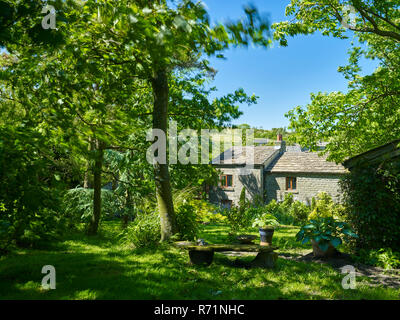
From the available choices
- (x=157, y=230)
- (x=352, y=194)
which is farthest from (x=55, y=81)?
(x=352, y=194)

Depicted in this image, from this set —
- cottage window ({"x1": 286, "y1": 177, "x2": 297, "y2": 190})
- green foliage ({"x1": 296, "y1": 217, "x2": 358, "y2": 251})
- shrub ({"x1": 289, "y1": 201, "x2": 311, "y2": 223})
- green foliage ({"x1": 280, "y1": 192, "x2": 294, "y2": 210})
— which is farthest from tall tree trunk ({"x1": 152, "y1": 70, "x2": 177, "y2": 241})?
cottage window ({"x1": 286, "y1": 177, "x2": 297, "y2": 190})

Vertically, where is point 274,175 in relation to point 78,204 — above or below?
above

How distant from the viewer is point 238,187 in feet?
87.1

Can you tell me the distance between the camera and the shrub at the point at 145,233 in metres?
8.45

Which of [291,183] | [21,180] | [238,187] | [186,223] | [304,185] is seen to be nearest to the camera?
[21,180]

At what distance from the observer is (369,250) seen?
753cm

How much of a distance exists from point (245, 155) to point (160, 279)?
74.8 feet

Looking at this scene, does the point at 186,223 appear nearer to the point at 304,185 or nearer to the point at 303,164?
the point at 304,185

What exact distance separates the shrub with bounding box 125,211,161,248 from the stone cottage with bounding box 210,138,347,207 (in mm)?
16723

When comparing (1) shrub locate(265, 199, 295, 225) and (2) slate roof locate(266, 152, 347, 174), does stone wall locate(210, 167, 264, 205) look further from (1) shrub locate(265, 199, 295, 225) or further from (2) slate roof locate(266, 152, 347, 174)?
(1) shrub locate(265, 199, 295, 225)

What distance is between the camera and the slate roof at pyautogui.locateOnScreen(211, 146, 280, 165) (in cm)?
2619

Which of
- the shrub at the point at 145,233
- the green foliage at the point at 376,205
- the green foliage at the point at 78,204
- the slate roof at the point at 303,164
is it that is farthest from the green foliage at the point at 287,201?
the shrub at the point at 145,233

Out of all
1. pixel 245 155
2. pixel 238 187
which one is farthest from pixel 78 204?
pixel 245 155

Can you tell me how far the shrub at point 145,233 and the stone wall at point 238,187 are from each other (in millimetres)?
17735
